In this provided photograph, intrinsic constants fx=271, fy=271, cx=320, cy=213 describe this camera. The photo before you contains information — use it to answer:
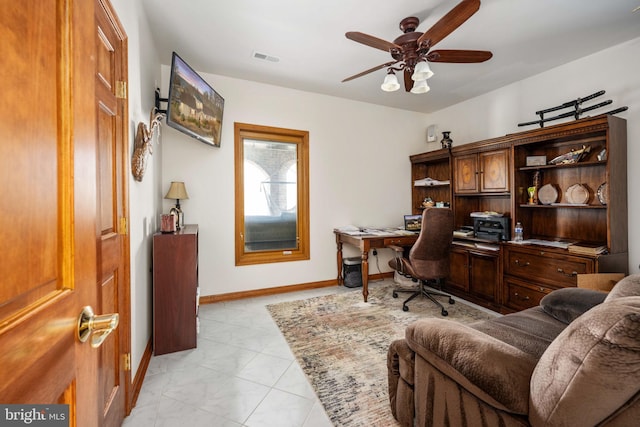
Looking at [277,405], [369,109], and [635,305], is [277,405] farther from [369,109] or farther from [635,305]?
[369,109]

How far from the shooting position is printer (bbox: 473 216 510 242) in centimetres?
310

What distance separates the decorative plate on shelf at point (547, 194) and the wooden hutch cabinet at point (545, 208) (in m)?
0.01

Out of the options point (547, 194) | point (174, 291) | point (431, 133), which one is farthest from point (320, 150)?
point (547, 194)

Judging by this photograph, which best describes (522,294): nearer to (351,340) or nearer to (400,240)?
(400,240)

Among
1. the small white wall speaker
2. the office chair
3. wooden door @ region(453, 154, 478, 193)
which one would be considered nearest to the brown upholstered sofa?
the office chair

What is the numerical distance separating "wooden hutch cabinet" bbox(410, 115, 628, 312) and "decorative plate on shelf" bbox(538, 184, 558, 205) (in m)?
0.01

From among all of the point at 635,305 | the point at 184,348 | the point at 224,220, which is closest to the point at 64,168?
the point at 635,305

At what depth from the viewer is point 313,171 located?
3887 millimetres

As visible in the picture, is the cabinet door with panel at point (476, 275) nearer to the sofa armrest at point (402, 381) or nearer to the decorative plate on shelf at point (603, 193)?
the decorative plate on shelf at point (603, 193)

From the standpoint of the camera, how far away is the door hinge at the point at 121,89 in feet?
4.94

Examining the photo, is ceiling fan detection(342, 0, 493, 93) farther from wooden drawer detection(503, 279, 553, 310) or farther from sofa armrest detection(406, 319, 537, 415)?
wooden drawer detection(503, 279, 553, 310)

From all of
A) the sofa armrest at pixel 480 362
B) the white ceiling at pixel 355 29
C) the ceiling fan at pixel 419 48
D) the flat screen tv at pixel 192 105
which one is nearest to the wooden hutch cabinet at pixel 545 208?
→ the white ceiling at pixel 355 29

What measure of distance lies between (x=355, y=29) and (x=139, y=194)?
89.0 inches

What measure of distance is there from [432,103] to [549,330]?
11.7 ft
